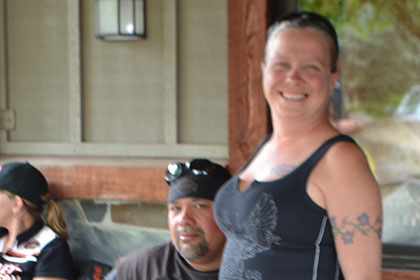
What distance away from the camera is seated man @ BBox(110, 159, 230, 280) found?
6.90ft

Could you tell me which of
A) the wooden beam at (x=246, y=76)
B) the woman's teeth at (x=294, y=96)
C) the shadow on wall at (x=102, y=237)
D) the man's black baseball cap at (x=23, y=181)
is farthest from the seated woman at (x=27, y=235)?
the woman's teeth at (x=294, y=96)

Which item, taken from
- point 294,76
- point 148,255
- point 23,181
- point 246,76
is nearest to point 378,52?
point 246,76

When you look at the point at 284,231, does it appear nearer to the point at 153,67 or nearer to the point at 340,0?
the point at 153,67

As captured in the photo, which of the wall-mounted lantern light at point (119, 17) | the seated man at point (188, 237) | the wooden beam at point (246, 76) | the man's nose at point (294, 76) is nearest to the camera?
the man's nose at point (294, 76)

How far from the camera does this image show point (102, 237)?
9.32 feet

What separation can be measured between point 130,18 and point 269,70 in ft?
5.02

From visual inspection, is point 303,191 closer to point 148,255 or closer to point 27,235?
point 148,255

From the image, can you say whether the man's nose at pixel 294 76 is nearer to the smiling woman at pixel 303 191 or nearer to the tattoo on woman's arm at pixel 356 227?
the smiling woman at pixel 303 191

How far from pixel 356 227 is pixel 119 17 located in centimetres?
193

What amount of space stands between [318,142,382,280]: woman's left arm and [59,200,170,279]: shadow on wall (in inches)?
63.6

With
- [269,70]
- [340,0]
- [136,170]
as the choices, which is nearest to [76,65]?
[136,170]

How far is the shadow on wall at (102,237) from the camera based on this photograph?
2.78 meters

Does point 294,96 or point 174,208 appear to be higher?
point 294,96

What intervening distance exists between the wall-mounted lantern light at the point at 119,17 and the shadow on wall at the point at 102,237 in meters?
0.90
